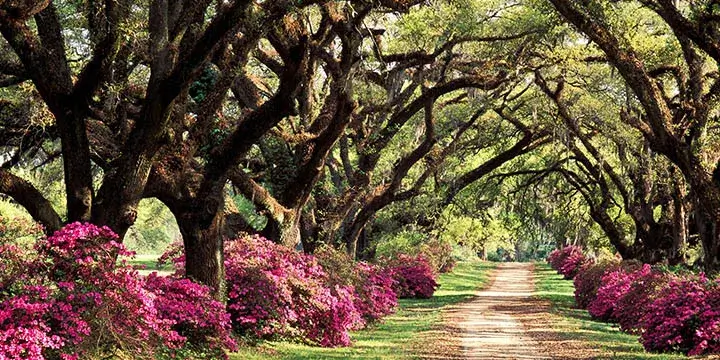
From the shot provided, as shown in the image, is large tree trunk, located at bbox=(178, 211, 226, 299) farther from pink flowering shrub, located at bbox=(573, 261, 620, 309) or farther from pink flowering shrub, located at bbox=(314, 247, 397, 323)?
pink flowering shrub, located at bbox=(573, 261, 620, 309)

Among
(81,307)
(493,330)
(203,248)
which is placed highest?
(203,248)

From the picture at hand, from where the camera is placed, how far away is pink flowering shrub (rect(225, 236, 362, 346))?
51.0 ft

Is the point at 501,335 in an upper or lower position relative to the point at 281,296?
lower

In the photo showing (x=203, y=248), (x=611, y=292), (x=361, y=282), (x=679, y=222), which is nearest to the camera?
(x=203, y=248)

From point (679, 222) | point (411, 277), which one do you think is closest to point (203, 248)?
point (679, 222)

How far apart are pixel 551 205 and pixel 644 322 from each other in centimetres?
2198

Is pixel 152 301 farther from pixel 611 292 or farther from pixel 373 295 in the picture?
pixel 611 292

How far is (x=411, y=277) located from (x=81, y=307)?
26.4 metres

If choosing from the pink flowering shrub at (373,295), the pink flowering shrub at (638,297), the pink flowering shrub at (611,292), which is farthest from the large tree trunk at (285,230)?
the pink flowering shrub at (611,292)

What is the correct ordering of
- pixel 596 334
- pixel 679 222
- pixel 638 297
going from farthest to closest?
pixel 679 222 < pixel 638 297 < pixel 596 334

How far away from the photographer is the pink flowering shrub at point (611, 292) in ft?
75.2

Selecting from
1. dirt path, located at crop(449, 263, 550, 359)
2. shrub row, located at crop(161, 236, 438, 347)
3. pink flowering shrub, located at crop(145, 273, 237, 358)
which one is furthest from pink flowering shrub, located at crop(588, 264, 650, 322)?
pink flowering shrub, located at crop(145, 273, 237, 358)

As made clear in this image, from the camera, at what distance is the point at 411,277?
35312 millimetres

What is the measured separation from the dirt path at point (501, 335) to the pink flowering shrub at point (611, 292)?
1393 mm
